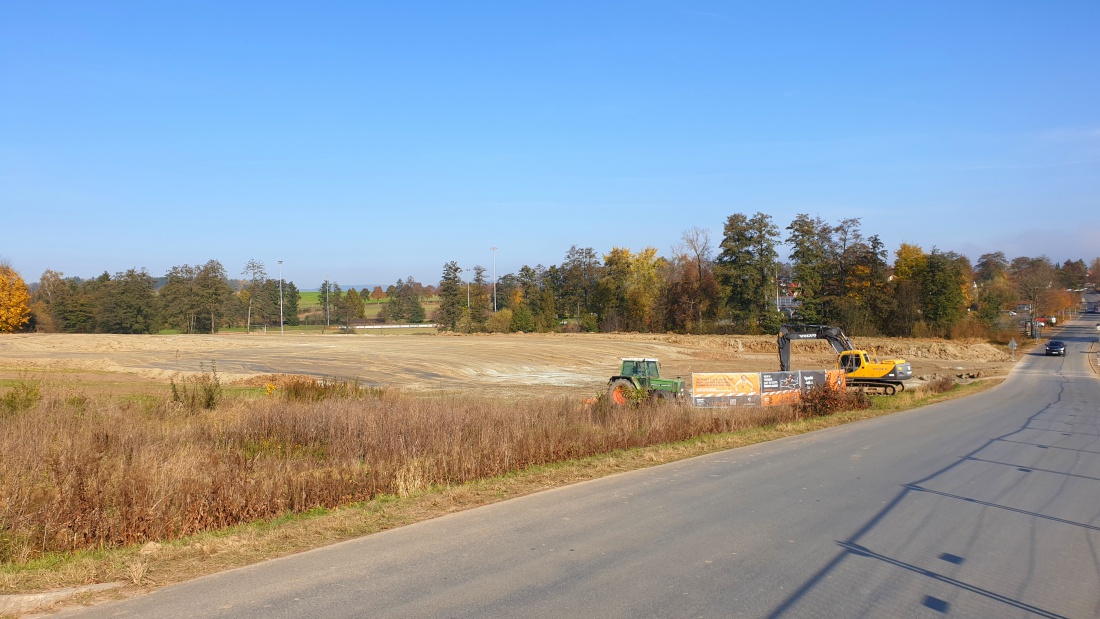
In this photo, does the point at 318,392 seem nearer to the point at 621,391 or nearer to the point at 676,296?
the point at 621,391

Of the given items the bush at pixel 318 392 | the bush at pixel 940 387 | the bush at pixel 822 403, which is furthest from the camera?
the bush at pixel 940 387

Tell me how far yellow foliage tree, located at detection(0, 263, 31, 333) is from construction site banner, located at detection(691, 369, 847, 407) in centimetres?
9713

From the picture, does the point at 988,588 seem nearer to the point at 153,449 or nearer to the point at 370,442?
the point at 370,442

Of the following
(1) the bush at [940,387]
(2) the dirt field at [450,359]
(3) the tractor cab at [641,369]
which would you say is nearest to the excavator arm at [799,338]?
(1) the bush at [940,387]

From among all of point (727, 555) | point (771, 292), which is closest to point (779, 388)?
Answer: point (727, 555)

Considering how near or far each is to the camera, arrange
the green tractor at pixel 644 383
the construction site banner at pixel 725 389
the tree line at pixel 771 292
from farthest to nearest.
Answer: the tree line at pixel 771 292, the construction site banner at pixel 725 389, the green tractor at pixel 644 383

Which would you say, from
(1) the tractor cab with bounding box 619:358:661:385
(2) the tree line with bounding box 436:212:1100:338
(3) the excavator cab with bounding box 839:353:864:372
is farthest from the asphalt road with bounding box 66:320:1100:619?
(2) the tree line with bounding box 436:212:1100:338

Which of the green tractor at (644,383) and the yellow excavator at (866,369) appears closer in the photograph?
the green tractor at (644,383)

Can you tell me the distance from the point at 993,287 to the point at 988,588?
4757 inches

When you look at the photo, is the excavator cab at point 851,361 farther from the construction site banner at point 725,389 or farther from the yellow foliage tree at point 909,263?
the yellow foliage tree at point 909,263

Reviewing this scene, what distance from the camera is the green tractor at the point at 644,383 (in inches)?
948

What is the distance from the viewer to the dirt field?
39.8 m

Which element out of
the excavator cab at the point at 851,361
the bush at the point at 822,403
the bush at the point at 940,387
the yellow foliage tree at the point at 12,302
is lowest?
the bush at the point at 940,387

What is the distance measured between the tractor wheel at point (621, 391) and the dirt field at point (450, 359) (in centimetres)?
791
